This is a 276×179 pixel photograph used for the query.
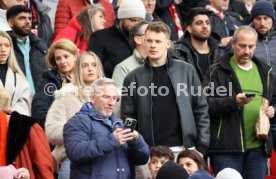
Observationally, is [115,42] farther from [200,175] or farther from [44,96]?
[200,175]

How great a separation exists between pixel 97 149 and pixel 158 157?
118 cm

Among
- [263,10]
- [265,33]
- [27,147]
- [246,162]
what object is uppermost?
[263,10]

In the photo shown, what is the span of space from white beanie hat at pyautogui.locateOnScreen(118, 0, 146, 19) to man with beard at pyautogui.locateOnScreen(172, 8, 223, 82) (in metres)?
0.68

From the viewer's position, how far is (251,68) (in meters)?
13.9

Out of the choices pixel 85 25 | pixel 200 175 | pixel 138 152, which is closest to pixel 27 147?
pixel 138 152

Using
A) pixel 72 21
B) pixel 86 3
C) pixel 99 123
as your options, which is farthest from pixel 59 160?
pixel 86 3

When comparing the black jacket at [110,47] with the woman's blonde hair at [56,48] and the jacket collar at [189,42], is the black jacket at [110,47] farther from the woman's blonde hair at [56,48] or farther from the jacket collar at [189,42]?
the woman's blonde hair at [56,48]

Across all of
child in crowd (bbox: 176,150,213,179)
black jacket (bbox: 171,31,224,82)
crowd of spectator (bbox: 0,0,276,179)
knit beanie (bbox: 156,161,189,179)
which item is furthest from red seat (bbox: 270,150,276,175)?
knit beanie (bbox: 156,161,189,179)

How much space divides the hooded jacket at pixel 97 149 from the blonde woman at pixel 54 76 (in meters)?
1.83

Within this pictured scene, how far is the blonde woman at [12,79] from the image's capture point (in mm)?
13602

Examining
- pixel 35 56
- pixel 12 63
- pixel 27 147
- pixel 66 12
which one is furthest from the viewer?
pixel 66 12

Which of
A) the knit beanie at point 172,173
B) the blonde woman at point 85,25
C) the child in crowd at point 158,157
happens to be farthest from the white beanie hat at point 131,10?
the knit beanie at point 172,173

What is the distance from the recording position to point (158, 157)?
12414 mm

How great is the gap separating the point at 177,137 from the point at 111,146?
158 centimetres
